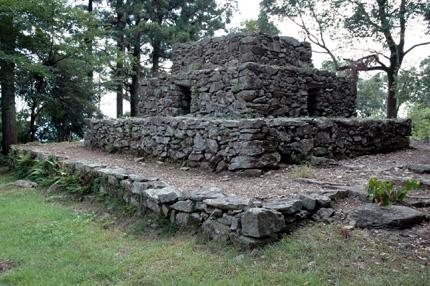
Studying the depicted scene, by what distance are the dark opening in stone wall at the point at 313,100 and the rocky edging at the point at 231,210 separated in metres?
5.11

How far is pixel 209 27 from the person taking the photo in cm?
1948

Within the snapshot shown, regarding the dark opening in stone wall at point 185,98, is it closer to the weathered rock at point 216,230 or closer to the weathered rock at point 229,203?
the weathered rock at point 229,203

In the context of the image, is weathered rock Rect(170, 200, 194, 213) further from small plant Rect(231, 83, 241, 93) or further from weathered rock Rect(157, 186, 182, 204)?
small plant Rect(231, 83, 241, 93)

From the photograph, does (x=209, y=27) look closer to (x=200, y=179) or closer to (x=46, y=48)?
(x=46, y=48)

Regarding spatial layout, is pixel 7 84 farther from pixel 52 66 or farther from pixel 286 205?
pixel 286 205

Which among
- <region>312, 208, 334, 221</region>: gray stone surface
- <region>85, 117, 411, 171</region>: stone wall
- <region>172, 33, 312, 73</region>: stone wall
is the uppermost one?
<region>172, 33, 312, 73</region>: stone wall

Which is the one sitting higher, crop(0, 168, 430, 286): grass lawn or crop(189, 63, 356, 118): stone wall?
crop(189, 63, 356, 118): stone wall

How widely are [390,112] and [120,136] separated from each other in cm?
1144

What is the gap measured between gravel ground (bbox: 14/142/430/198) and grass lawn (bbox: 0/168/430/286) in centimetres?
104

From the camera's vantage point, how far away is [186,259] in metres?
3.80

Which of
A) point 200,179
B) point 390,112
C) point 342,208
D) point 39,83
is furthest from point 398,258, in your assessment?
point 39,83

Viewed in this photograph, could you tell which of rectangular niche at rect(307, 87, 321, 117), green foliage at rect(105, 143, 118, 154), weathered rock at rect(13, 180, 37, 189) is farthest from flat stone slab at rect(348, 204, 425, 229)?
green foliage at rect(105, 143, 118, 154)

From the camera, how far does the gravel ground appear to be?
5.16m

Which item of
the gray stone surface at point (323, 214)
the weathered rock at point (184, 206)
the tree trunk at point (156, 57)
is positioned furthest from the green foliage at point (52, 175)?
the tree trunk at point (156, 57)
